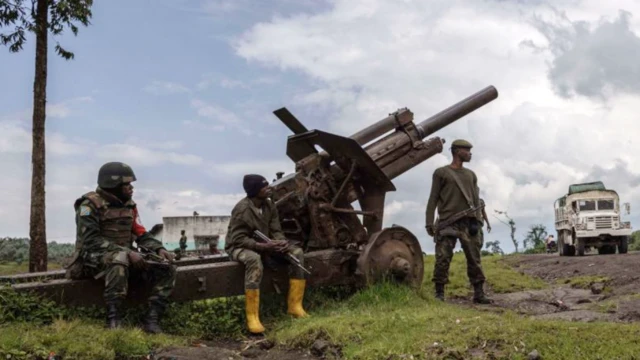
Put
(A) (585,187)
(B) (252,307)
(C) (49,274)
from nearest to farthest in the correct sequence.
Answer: (B) (252,307) → (C) (49,274) → (A) (585,187)

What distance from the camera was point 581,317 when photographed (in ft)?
27.6

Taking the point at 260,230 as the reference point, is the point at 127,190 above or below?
above

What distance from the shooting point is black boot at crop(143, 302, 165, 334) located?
7.74 meters

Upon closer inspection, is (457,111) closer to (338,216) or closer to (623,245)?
(338,216)

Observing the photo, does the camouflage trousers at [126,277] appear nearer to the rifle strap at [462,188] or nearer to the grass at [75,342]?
the grass at [75,342]

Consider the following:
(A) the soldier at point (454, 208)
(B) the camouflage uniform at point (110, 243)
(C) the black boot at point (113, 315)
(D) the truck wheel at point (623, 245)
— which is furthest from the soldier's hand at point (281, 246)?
(D) the truck wheel at point (623, 245)

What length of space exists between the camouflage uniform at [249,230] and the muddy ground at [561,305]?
104cm

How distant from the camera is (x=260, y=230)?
8633 millimetres

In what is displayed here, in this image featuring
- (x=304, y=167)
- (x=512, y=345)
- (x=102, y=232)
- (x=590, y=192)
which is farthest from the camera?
(x=590, y=192)

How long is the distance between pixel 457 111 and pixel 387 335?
17.6 feet

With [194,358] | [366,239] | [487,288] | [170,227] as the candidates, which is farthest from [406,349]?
[170,227]

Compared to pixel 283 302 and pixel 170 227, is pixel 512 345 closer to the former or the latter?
pixel 283 302

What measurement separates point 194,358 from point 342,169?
12.7 feet

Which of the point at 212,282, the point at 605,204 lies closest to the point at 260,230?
the point at 212,282
